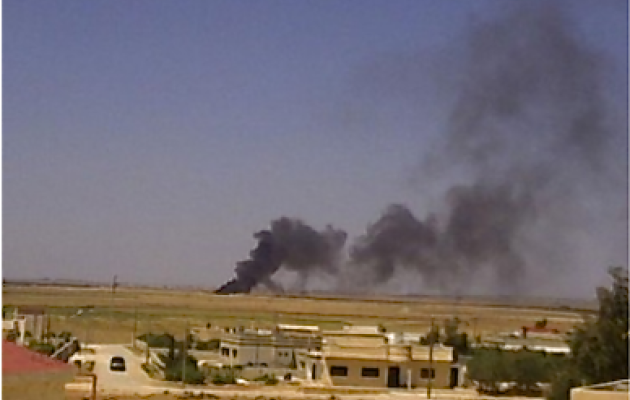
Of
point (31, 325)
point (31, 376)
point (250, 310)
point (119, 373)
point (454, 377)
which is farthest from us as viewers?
point (250, 310)

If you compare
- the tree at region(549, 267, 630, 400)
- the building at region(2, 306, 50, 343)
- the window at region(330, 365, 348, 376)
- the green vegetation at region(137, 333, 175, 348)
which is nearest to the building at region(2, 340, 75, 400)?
the tree at region(549, 267, 630, 400)

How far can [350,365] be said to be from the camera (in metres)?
8.88

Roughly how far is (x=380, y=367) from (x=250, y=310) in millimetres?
8480

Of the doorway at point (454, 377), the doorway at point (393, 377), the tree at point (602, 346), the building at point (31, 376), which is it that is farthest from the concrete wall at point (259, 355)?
the building at point (31, 376)

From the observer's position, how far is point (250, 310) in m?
17.1

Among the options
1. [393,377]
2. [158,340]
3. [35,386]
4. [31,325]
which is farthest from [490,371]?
[35,386]

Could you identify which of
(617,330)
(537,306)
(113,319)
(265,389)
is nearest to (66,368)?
(617,330)

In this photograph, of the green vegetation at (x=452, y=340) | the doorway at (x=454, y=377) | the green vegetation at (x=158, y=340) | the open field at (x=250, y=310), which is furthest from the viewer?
the open field at (x=250, y=310)

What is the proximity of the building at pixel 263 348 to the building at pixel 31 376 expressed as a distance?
767 centimetres

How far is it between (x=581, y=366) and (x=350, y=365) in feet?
10.3

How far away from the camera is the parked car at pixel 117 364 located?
8.54 meters

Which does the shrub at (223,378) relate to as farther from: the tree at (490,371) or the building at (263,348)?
the tree at (490,371)

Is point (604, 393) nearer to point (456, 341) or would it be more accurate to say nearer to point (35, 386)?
point (35, 386)

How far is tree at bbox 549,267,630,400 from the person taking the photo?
18.4 feet
